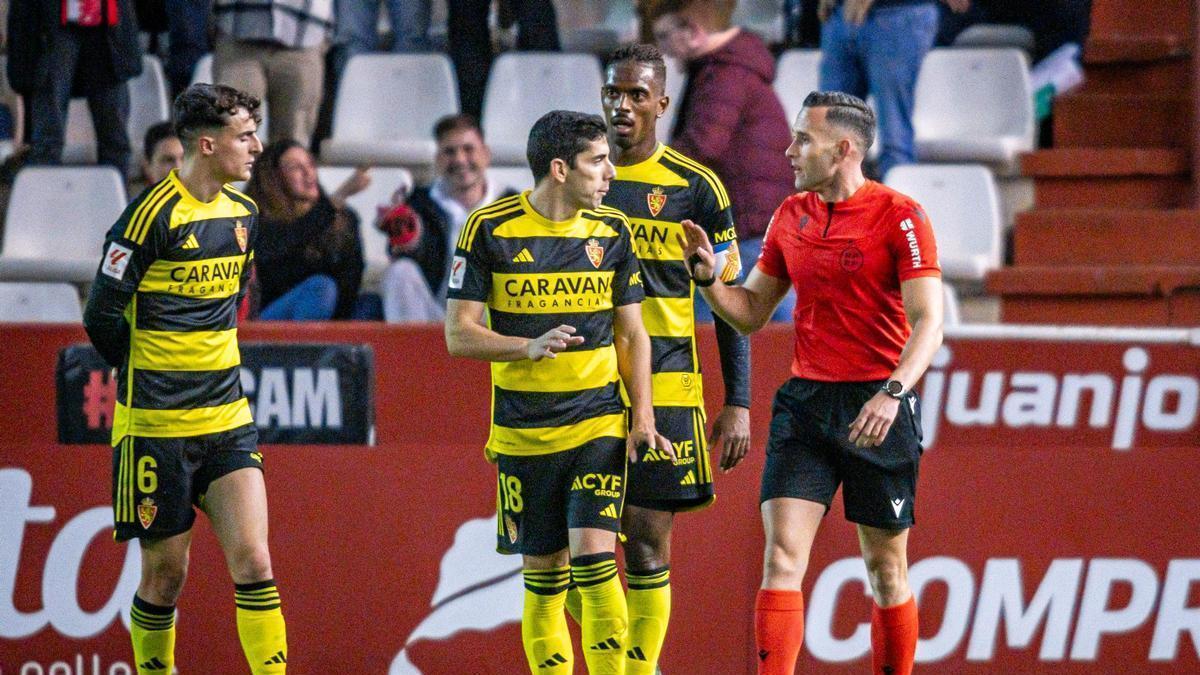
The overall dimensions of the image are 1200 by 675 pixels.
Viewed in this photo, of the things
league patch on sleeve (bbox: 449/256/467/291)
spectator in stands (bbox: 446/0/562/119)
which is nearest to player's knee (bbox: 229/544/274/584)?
league patch on sleeve (bbox: 449/256/467/291)

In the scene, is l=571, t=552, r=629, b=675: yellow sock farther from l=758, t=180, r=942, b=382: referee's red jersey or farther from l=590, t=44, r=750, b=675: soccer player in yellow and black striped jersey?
l=758, t=180, r=942, b=382: referee's red jersey

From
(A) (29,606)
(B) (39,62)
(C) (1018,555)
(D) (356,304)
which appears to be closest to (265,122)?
(B) (39,62)

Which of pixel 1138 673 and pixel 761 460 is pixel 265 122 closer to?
pixel 761 460

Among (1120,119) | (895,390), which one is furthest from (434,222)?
(1120,119)

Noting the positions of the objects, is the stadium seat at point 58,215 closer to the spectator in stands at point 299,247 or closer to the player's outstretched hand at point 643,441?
the spectator in stands at point 299,247

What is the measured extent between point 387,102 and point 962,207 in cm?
359

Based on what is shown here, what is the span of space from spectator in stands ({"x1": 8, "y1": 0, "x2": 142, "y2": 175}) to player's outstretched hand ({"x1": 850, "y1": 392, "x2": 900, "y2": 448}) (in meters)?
6.07

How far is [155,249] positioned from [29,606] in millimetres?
2091

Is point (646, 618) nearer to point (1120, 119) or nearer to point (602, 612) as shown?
point (602, 612)

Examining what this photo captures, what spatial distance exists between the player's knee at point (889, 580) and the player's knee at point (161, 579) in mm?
2415

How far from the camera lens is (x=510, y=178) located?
9734 mm

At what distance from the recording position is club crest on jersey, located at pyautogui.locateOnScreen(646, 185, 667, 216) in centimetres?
609

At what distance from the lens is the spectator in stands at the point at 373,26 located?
35.2 feet

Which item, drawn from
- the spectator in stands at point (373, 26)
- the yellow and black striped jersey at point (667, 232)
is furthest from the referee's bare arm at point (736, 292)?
the spectator in stands at point (373, 26)
